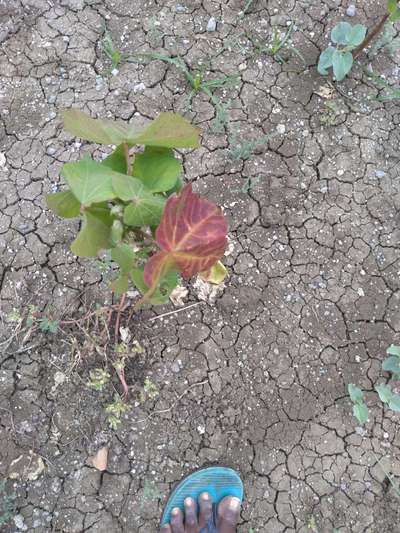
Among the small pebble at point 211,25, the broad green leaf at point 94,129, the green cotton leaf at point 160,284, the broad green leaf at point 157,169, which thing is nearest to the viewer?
the broad green leaf at point 94,129

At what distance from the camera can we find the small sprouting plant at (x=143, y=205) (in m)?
1.37

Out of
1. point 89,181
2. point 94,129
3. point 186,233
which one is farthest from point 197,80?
point 186,233

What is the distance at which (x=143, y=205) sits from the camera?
57.6 inches

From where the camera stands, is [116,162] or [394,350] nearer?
[116,162]

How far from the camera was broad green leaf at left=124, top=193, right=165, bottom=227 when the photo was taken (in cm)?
146

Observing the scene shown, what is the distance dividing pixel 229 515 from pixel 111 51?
222 centimetres

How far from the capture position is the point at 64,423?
2.27m

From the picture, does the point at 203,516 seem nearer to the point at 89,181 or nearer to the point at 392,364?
the point at 392,364

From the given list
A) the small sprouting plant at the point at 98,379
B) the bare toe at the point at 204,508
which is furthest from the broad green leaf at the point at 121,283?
the bare toe at the point at 204,508

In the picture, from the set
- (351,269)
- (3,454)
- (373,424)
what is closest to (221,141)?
(351,269)

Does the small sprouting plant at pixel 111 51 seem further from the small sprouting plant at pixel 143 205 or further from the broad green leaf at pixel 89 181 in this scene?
the broad green leaf at pixel 89 181

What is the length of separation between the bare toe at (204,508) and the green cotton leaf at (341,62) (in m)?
2.04

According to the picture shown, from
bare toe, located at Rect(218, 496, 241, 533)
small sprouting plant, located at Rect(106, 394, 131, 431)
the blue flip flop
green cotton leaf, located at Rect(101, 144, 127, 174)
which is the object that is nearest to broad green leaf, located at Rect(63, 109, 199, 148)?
green cotton leaf, located at Rect(101, 144, 127, 174)

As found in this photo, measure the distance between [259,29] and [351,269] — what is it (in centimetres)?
133
